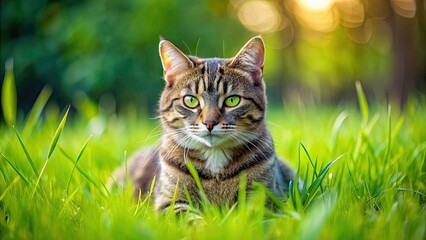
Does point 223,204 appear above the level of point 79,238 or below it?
below

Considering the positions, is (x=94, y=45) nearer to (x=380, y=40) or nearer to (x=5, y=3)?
(x=5, y=3)

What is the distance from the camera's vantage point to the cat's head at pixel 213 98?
213 centimetres

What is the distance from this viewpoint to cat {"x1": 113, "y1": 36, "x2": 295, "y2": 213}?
210 cm

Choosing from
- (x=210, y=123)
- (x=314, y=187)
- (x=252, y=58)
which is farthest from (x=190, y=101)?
(x=314, y=187)

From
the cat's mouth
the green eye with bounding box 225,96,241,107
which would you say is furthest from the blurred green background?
the cat's mouth

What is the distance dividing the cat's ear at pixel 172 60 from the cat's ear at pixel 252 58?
24 centimetres

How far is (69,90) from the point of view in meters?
7.33

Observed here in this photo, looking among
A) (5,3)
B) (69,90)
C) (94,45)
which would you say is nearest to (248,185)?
(94,45)

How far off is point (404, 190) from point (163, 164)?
1148 mm

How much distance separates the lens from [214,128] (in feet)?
6.79

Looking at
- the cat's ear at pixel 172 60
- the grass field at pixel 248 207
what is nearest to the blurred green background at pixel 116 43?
the grass field at pixel 248 207

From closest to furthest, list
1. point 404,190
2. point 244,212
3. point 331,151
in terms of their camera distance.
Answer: point 244,212 < point 404,190 < point 331,151

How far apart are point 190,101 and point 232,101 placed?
21 cm

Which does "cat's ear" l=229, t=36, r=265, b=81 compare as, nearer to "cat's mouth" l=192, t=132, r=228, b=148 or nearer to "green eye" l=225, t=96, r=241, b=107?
"green eye" l=225, t=96, r=241, b=107
